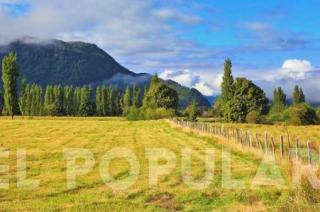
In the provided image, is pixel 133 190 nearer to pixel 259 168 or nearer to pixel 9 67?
pixel 259 168

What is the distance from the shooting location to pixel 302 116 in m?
114

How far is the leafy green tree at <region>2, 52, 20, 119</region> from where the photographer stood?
407ft

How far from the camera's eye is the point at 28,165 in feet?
84.7

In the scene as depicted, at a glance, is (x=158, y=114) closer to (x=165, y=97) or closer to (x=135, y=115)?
(x=135, y=115)

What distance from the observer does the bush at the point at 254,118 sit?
362 feet

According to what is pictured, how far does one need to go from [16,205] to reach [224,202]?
6.52 meters

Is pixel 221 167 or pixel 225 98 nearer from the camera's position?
pixel 221 167

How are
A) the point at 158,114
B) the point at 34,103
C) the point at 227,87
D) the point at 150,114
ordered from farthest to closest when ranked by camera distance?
the point at 34,103 < the point at 227,87 < the point at 150,114 < the point at 158,114

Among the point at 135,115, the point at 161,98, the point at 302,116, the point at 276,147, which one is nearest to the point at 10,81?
the point at 135,115

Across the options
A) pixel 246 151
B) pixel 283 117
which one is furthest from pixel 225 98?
pixel 246 151

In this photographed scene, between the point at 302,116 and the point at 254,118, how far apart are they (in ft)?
37.0

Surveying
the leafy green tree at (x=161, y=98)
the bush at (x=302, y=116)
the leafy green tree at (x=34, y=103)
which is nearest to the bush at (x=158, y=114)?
the leafy green tree at (x=161, y=98)

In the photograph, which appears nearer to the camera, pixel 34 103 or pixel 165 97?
pixel 165 97

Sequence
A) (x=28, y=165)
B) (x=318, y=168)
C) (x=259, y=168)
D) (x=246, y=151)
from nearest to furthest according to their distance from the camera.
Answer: (x=318, y=168), (x=259, y=168), (x=28, y=165), (x=246, y=151)
